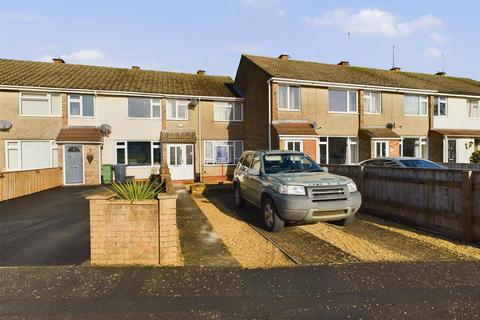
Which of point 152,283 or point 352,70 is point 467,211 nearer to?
point 152,283

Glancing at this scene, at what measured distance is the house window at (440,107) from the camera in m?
21.5

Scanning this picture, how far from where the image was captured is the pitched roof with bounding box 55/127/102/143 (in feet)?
52.0

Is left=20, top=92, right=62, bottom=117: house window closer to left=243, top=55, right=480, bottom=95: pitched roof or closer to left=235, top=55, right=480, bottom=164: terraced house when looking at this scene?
left=235, top=55, right=480, bottom=164: terraced house

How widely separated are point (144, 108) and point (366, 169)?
1400 centimetres

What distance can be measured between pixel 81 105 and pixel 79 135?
1.96 metres

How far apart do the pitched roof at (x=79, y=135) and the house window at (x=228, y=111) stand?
7344 millimetres

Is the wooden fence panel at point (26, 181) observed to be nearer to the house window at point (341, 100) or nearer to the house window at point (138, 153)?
the house window at point (138, 153)

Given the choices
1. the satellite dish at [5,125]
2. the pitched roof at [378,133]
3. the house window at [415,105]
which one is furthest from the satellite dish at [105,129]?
the house window at [415,105]

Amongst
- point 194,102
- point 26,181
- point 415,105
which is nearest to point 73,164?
point 26,181

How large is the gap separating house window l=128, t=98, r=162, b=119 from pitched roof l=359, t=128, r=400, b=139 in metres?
13.3

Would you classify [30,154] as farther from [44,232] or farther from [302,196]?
[302,196]

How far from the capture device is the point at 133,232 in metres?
4.61

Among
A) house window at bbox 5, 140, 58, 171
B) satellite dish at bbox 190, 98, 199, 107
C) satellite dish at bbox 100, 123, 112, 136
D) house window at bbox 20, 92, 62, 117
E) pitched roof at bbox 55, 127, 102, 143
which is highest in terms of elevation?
satellite dish at bbox 190, 98, 199, 107

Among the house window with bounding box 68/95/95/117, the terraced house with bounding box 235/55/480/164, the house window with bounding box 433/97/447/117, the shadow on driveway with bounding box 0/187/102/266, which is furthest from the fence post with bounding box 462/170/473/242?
the house window with bounding box 433/97/447/117
